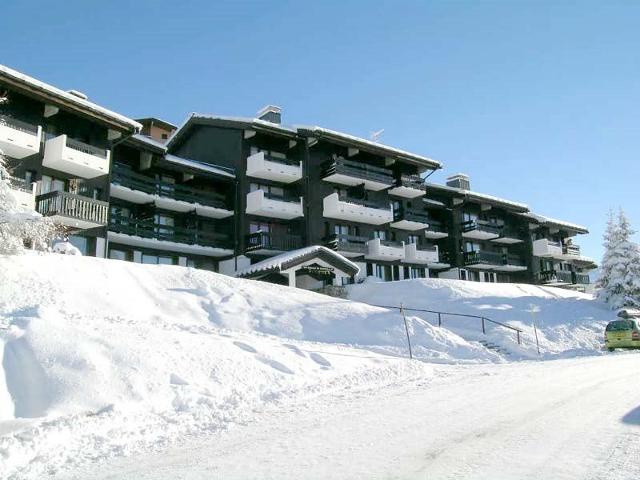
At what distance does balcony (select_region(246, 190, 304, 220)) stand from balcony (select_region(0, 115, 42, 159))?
507 inches

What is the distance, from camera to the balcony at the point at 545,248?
179 feet

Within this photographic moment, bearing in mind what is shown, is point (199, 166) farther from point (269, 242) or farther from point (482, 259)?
point (482, 259)

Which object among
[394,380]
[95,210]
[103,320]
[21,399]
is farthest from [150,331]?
[95,210]

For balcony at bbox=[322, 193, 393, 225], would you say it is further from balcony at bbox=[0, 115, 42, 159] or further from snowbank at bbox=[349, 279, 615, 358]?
balcony at bbox=[0, 115, 42, 159]

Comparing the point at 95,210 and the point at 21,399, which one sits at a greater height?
the point at 95,210

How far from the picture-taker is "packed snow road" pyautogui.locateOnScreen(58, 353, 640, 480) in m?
5.89

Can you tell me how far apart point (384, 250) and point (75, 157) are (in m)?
21.4

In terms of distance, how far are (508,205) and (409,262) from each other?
Result: 15501mm

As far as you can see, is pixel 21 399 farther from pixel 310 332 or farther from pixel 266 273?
pixel 266 273

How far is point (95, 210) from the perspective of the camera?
86.7 feet

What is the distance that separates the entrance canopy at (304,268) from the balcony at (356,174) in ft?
25.4

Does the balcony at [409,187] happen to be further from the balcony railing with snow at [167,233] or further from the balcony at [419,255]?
the balcony railing with snow at [167,233]

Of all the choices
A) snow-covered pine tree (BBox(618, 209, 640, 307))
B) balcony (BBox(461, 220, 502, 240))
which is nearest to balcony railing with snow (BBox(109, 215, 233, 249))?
balcony (BBox(461, 220, 502, 240))

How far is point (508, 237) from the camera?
53188 mm
